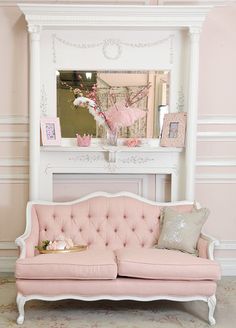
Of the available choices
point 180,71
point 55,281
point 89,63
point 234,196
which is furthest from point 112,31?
A: point 55,281

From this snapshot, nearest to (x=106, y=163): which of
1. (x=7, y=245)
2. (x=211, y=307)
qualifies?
(x=7, y=245)

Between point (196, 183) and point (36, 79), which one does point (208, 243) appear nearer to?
point (196, 183)

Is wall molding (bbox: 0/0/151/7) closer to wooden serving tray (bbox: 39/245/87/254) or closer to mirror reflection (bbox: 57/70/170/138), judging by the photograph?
mirror reflection (bbox: 57/70/170/138)

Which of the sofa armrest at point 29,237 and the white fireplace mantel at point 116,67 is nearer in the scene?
the sofa armrest at point 29,237

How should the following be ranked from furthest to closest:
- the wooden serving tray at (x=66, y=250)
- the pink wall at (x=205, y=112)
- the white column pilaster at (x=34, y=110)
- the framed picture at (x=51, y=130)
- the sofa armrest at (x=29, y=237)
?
the pink wall at (x=205, y=112) < the framed picture at (x=51, y=130) < the white column pilaster at (x=34, y=110) < the wooden serving tray at (x=66, y=250) < the sofa armrest at (x=29, y=237)

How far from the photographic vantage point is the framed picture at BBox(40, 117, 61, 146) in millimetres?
4699

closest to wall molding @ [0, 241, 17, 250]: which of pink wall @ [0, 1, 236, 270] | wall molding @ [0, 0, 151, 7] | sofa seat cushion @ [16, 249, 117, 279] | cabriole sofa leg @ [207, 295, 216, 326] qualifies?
pink wall @ [0, 1, 236, 270]

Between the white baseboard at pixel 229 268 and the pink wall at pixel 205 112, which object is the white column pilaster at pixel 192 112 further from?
the white baseboard at pixel 229 268

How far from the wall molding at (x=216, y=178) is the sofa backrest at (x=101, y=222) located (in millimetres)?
698

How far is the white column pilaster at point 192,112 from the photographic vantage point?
4609 millimetres

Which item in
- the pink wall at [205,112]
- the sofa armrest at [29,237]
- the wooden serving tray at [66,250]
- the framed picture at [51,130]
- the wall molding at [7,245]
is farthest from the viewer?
the wall molding at [7,245]

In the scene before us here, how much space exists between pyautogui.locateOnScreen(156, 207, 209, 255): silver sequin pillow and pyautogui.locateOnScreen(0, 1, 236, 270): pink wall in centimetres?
74

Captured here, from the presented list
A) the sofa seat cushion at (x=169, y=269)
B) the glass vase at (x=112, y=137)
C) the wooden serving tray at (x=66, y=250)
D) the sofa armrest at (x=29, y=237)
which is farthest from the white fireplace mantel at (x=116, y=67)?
the sofa seat cushion at (x=169, y=269)

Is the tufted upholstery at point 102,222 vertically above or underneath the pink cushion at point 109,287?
above
